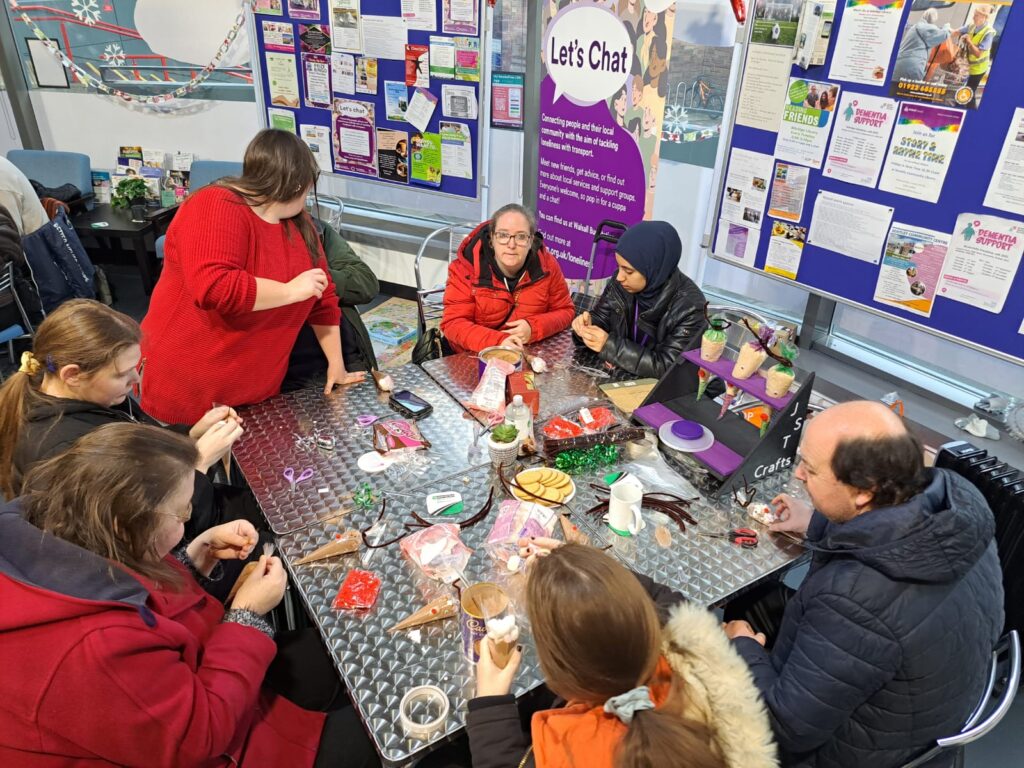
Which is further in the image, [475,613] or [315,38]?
[315,38]

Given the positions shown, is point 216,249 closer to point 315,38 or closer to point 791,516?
point 791,516

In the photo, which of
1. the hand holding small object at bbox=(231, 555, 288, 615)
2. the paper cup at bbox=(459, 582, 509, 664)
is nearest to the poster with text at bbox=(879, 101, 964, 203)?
the paper cup at bbox=(459, 582, 509, 664)

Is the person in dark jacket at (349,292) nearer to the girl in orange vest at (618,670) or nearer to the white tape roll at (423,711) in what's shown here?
the white tape roll at (423,711)

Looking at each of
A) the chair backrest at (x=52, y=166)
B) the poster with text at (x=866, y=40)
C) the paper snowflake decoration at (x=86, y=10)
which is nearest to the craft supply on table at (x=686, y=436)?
the poster with text at (x=866, y=40)

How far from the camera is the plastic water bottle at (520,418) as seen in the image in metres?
2.32

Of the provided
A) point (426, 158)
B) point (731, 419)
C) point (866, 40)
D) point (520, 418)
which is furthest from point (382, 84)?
point (731, 419)

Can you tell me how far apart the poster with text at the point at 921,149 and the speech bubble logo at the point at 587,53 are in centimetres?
160

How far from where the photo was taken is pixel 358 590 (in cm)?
179

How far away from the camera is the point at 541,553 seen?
1868 millimetres

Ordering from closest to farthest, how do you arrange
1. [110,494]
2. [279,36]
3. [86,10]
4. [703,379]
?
1. [110,494]
2. [703,379]
3. [279,36]
4. [86,10]

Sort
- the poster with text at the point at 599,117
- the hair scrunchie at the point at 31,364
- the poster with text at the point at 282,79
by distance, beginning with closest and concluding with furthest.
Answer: the hair scrunchie at the point at 31,364 → the poster with text at the point at 599,117 → the poster with text at the point at 282,79

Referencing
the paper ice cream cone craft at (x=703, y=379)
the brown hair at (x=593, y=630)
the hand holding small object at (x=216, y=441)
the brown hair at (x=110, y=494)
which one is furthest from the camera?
the paper ice cream cone craft at (x=703, y=379)

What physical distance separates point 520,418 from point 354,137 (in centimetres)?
379

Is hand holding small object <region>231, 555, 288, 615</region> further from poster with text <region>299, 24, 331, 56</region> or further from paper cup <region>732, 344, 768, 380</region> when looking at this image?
poster with text <region>299, 24, 331, 56</region>
